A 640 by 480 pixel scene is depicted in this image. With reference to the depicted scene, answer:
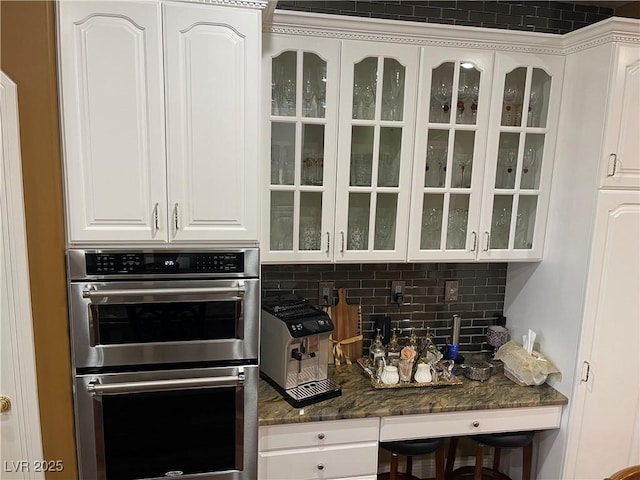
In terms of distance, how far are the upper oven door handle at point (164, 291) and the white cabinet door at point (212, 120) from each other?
0.19 metres

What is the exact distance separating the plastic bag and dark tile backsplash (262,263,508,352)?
35 cm

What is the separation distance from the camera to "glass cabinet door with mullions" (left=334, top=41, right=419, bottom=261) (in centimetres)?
222

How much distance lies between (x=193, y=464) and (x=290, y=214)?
3.75ft

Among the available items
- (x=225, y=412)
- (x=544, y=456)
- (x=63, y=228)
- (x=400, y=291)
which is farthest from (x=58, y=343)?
(x=544, y=456)

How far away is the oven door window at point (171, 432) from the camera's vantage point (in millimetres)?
1902

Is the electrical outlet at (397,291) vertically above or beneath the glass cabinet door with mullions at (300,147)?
Result: beneath

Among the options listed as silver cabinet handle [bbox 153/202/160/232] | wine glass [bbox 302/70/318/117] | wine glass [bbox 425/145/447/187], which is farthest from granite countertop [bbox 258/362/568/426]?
wine glass [bbox 302/70/318/117]

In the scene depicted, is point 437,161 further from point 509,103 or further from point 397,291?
point 397,291

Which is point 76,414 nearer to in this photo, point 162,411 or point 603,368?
point 162,411

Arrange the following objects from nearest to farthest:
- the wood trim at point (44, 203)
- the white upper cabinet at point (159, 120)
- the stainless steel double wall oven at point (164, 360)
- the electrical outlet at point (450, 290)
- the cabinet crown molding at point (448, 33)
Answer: the wood trim at point (44, 203) < the white upper cabinet at point (159, 120) < the stainless steel double wall oven at point (164, 360) < the cabinet crown molding at point (448, 33) < the electrical outlet at point (450, 290)

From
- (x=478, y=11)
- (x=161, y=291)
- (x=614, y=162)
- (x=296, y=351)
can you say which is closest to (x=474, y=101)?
(x=478, y=11)

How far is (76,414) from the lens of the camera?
6.08 feet

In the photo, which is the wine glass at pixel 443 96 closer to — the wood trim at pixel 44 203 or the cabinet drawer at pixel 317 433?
the cabinet drawer at pixel 317 433

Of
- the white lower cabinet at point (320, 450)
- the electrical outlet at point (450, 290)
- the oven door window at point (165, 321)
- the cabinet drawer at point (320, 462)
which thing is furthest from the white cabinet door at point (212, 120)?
the electrical outlet at point (450, 290)
